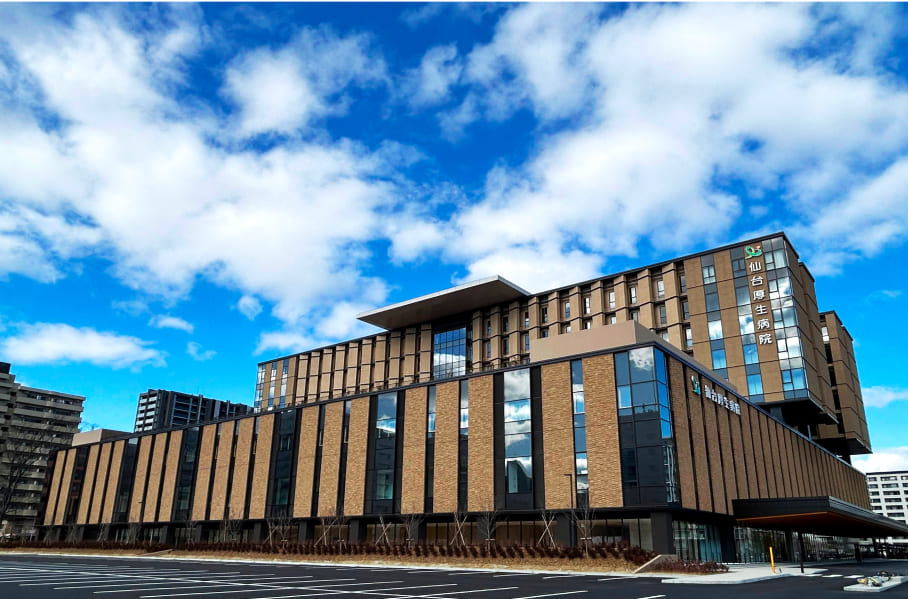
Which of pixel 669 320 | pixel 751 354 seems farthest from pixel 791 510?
pixel 669 320

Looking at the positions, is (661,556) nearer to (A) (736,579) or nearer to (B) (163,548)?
(A) (736,579)

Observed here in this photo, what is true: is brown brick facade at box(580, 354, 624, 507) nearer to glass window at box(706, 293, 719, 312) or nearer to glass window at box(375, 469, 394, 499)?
glass window at box(375, 469, 394, 499)

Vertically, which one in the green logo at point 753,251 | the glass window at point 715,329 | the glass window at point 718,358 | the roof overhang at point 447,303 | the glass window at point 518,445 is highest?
the green logo at point 753,251

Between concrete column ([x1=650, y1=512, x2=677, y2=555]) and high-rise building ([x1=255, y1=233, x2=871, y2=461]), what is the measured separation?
20769mm

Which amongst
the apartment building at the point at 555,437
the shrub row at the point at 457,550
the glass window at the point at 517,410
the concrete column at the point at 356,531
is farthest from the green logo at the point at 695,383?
the concrete column at the point at 356,531

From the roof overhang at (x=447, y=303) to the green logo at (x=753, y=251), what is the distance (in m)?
24.6

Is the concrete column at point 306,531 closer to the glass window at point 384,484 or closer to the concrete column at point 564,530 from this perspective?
the glass window at point 384,484

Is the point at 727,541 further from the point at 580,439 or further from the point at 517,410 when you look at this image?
the point at 517,410

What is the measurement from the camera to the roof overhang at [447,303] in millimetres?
75438

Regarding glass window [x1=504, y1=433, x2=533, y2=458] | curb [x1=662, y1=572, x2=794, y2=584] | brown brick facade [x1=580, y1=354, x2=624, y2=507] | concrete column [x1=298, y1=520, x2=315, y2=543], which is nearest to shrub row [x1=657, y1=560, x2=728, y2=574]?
curb [x1=662, y1=572, x2=794, y2=584]

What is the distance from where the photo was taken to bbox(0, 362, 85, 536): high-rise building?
122 meters

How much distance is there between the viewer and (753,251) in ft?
224

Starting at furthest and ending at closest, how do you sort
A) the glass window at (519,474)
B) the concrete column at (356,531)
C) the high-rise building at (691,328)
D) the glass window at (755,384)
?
the high-rise building at (691,328) < the glass window at (755,384) < the concrete column at (356,531) < the glass window at (519,474)

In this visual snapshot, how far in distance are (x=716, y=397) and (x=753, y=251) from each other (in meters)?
25.3
